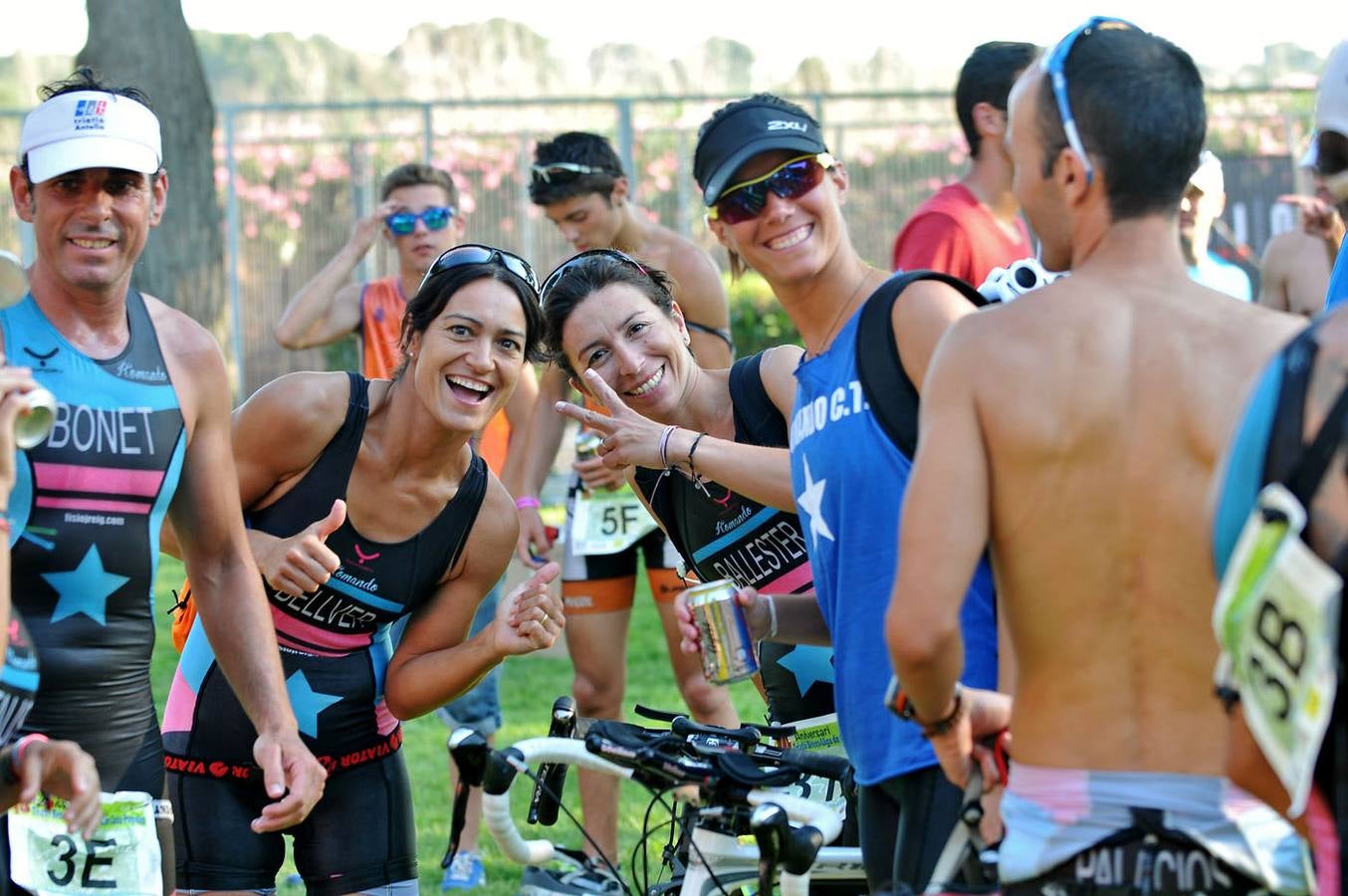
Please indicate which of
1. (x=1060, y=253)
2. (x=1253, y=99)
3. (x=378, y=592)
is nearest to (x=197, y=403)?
(x=378, y=592)

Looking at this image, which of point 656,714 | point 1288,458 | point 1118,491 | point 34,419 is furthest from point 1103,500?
point 656,714

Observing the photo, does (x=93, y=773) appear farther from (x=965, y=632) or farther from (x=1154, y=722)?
(x=1154, y=722)

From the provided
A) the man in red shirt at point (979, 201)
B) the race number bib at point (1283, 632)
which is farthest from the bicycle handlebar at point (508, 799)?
the man in red shirt at point (979, 201)

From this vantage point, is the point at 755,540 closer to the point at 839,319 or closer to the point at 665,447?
the point at 665,447

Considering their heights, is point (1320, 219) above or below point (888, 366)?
above

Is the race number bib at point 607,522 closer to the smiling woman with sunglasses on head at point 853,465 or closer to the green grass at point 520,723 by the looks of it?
the green grass at point 520,723

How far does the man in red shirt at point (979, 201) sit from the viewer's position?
230 inches

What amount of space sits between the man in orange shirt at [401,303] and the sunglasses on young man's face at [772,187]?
3662mm

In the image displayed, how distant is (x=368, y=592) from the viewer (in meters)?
4.45

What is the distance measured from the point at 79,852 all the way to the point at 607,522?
3.40m

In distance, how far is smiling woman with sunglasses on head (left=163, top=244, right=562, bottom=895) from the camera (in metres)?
4.36

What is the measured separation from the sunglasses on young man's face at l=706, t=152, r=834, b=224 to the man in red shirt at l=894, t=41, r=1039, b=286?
2.17 meters

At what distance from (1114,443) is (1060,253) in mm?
411

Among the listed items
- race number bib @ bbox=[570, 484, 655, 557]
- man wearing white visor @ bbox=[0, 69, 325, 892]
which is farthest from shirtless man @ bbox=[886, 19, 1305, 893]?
race number bib @ bbox=[570, 484, 655, 557]
